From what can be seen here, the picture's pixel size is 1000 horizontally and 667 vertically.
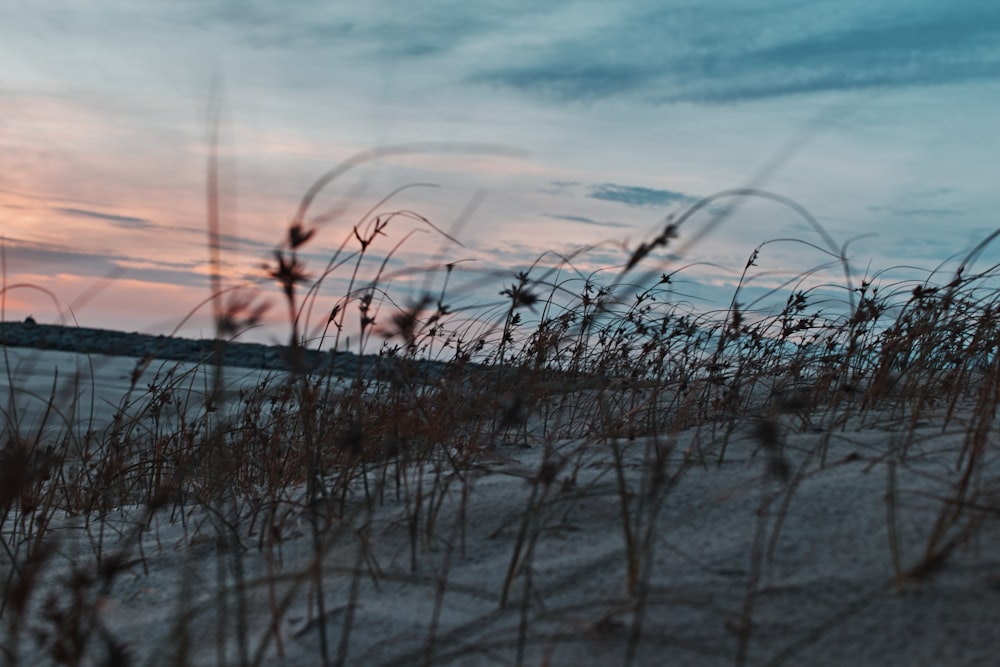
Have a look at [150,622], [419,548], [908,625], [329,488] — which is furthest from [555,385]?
[908,625]

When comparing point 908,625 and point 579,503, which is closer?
point 908,625

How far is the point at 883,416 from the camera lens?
2.79 metres

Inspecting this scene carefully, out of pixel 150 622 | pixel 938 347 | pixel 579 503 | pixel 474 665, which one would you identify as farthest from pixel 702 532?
pixel 938 347

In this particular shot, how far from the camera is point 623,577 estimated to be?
5.59ft

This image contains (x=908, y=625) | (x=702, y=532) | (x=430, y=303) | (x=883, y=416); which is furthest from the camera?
(x=883, y=416)

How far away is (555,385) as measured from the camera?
3.66m

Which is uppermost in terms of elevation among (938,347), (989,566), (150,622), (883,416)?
(938,347)

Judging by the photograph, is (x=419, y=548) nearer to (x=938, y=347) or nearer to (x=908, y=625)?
(x=908, y=625)

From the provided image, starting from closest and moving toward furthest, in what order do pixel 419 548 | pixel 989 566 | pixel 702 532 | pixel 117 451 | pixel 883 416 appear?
pixel 989 566, pixel 702 532, pixel 419 548, pixel 883 416, pixel 117 451

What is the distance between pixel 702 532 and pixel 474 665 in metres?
0.61

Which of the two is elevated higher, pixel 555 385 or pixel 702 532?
pixel 555 385

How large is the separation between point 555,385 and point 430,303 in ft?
4.74

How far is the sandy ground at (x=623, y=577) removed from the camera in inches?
57.7

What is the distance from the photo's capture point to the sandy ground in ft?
Answer: 4.81
